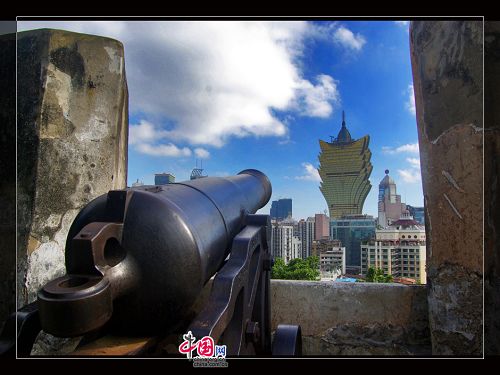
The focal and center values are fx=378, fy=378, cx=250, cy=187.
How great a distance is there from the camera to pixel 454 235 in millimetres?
2125

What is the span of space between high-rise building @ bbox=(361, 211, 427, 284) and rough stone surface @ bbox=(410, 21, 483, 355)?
50.4 metres

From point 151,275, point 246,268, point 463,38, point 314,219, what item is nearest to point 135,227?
point 151,275

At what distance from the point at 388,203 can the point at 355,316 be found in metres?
89.8

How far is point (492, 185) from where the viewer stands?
193cm

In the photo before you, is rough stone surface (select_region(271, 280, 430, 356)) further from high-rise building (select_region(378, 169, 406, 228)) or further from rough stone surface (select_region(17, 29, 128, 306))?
high-rise building (select_region(378, 169, 406, 228))

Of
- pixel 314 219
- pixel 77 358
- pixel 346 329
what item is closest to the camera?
pixel 77 358

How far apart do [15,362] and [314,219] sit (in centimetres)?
8666

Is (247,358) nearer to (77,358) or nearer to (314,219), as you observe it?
(77,358)

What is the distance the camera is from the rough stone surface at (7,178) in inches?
95.0

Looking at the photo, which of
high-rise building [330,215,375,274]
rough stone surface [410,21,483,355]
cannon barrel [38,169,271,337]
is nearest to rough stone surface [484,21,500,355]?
rough stone surface [410,21,483,355]

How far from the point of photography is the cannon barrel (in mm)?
1020

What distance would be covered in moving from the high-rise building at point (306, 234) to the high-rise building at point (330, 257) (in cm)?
404

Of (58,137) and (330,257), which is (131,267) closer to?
(58,137)

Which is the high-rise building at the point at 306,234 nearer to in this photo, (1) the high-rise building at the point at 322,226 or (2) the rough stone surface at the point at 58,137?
(1) the high-rise building at the point at 322,226
